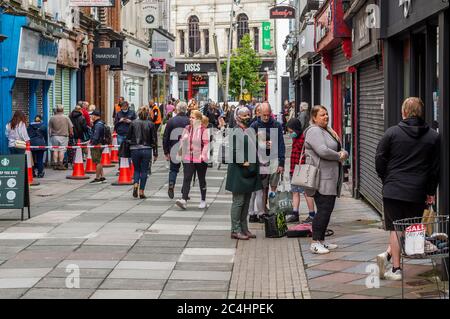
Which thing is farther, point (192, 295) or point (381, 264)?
point (381, 264)

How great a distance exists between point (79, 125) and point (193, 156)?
9883 millimetres

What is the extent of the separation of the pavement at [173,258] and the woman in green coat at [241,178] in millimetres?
295

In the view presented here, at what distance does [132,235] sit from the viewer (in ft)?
40.8

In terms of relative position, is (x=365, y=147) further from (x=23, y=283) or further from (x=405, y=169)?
(x=23, y=283)

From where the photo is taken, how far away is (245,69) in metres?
70.6

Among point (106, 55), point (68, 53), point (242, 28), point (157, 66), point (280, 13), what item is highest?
point (242, 28)

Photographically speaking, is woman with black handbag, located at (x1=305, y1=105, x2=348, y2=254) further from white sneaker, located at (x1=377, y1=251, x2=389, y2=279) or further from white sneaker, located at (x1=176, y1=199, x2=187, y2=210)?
white sneaker, located at (x1=176, y1=199, x2=187, y2=210)

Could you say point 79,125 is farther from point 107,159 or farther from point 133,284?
point 133,284

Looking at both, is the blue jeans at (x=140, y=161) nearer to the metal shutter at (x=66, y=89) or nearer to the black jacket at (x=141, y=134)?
the black jacket at (x=141, y=134)

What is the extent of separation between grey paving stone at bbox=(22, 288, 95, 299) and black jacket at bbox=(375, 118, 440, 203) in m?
3.09

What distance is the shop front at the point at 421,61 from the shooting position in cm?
887

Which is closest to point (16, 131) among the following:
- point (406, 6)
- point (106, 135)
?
point (106, 135)

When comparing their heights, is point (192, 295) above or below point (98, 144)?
below
